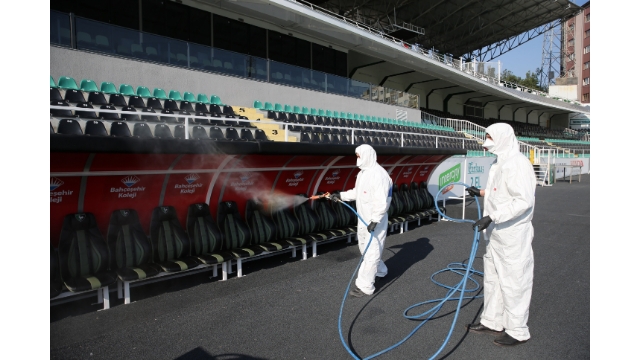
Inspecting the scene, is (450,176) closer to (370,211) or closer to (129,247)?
(370,211)

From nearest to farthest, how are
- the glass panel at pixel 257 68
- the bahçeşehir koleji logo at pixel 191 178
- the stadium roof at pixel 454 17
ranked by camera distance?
the bahçeşehir koleji logo at pixel 191 178, the glass panel at pixel 257 68, the stadium roof at pixel 454 17

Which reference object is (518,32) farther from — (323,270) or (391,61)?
(323,270)

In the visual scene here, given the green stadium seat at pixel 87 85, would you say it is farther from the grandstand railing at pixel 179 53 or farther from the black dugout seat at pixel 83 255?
the black dugout seat at pixel 83 255

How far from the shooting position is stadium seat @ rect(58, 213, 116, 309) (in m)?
4.16

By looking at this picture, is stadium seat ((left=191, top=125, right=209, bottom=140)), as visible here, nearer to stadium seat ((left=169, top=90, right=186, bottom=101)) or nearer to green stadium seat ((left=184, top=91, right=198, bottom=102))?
stadium seat ((left=169, top=90, right=186, bottom=101))

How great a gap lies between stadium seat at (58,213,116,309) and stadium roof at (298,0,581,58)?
2294 centimetres

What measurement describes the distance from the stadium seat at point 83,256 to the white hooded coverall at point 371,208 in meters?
3.08

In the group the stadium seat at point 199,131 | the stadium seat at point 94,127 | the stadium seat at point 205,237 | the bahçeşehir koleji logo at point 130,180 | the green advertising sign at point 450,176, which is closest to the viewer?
the bahçeşehir koleji logo at point 130,180

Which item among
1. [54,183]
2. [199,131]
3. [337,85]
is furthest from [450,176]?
[54,183]

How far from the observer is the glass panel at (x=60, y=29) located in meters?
8.91

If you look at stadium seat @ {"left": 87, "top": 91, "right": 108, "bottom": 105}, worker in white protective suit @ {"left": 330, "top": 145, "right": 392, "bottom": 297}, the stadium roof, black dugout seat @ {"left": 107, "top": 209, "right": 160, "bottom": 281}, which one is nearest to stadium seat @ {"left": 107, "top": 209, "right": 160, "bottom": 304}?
black dugout seat @ {"left": 107, "top": 209, "right": 160, "bottom": 281}

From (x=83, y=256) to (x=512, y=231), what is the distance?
470 centimetres

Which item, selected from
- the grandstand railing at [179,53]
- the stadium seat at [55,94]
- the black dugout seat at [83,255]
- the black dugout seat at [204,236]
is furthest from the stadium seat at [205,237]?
the grandstand railing at [179,53]

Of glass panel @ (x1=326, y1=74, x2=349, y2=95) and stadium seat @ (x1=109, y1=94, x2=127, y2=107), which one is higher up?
glass panel @ (x1=326, y1=74, x2=349, y2=95)
